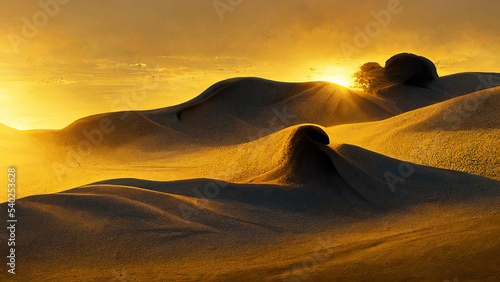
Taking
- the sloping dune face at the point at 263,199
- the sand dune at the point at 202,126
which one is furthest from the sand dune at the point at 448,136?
the sand dune at the point at 202,126

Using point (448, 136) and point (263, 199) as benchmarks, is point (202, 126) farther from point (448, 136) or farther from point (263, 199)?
point (263, 199)

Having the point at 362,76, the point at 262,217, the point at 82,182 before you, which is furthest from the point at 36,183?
the point at 362,76

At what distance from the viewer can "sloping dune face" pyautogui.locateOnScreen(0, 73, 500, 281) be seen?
398cm

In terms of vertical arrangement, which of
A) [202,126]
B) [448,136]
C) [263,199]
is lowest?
A: [263,199]

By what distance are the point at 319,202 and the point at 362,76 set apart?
8889 mm

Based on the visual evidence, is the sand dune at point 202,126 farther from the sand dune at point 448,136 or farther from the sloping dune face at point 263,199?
the sand dune at point 448,136

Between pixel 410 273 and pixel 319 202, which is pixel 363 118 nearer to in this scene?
pixel 319 202

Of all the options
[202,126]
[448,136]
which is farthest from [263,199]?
[202,126]

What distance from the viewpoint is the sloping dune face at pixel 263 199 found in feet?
13.1

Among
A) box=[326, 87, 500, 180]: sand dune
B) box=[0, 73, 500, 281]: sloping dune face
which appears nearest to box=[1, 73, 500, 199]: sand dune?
box=[0, 73, 500, 281]: sloping dune face

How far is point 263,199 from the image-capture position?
5.87 meters

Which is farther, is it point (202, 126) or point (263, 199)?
point (202, 126)

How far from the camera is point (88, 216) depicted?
4688mm

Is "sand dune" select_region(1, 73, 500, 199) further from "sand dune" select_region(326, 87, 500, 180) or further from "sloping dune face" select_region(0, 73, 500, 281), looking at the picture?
"sand dune" select_region(326, 87, 500, 180)
